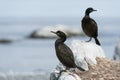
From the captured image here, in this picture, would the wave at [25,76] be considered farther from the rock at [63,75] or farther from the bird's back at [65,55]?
the bird's back at [65,55]

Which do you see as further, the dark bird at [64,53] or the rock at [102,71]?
the rock at [102,71]

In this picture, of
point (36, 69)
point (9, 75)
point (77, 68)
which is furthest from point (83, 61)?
point (36, 69)

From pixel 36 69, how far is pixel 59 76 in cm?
1484

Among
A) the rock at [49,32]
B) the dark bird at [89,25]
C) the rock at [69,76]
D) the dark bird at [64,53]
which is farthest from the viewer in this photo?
the rock at [49,32]

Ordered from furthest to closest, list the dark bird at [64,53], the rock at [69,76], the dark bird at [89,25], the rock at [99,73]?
the dark bird at [89,25] → the dark bird at [64,53] → the rock at [99,73] → the rock at [69,76]

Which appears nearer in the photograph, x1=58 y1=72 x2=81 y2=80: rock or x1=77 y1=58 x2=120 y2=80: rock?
x1=58 y1=72 x2=81 y2=80: rock

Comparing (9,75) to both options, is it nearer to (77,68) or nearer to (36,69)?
(36,69)

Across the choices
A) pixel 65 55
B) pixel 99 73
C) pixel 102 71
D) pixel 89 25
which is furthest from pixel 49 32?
pixel 65 55

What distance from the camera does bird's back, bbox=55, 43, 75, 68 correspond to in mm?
18453

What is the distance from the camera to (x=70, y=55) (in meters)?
18.5

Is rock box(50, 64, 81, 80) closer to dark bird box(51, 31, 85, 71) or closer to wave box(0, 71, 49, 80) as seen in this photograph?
dark bird box(51, 31, 85, 71)

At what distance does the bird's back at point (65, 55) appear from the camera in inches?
727

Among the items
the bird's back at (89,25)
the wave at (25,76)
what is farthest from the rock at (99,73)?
the wave at (25,76)

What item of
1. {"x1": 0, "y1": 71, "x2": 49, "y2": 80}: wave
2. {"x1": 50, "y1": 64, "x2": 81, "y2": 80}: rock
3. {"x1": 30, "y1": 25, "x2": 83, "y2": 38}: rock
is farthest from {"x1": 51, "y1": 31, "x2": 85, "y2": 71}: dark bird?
{"x1": 30, "y1": 25, "x2": 83, "y2": 38}: rock
